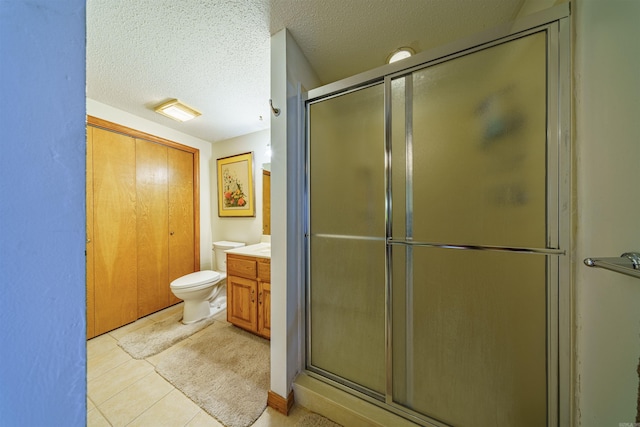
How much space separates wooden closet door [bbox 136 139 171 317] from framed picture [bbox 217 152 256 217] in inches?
25.0

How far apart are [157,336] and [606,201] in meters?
3.12

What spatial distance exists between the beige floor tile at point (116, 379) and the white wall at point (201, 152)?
54.4 inches

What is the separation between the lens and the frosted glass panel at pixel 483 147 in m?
0.90

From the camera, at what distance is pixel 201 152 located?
9.66 ft

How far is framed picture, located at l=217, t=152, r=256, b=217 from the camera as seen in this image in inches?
105

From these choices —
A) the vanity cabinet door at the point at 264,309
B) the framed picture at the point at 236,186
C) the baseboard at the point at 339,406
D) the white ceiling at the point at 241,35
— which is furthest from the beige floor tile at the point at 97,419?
the white ceiling at the point at 241,35

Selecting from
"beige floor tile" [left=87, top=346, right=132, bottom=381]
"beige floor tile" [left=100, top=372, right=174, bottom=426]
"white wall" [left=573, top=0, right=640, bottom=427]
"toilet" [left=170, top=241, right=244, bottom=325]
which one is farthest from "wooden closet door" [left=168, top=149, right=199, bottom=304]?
"white wall" [left=573, top=0, right=640, bottom=427]

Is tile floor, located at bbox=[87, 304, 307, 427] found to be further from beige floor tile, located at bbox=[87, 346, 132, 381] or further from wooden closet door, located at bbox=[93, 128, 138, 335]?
wooden closet door, located at bbox=[93, 128, 138, 335]

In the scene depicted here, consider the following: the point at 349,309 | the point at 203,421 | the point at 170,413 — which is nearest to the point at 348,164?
the point at 349,309

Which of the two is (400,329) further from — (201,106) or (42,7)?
(201,106)

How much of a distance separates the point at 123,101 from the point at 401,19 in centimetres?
250

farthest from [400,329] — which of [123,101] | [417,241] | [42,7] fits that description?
[123,101]

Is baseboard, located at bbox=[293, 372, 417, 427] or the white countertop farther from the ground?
the white countertop

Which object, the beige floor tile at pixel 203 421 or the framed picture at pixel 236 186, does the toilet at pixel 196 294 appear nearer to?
the framed picture at pixel 236 186
